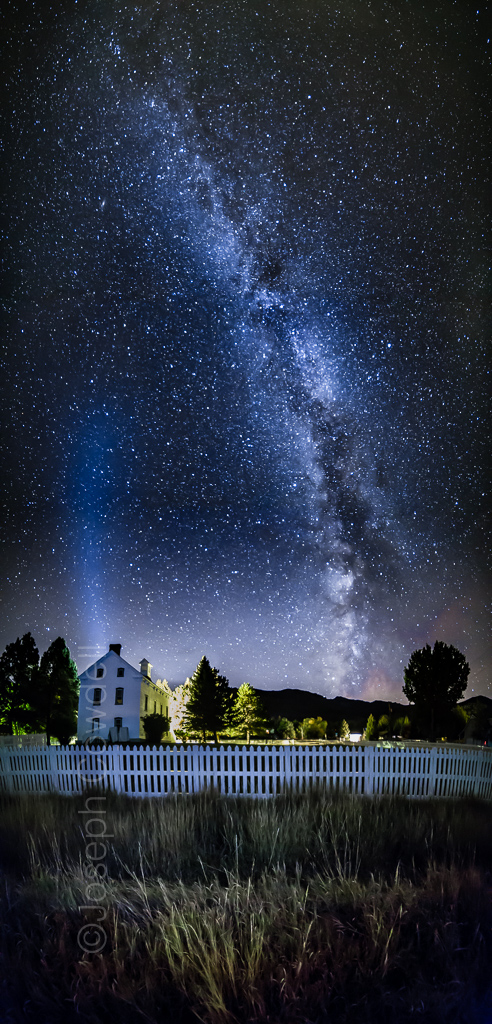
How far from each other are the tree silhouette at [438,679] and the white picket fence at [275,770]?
38118mm

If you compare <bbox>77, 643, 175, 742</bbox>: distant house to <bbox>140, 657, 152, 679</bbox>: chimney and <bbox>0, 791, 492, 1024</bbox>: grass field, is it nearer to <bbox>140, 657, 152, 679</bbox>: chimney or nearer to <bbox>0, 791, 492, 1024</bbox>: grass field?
<bbox>140, 657, 152, 679</bbox>: chimney

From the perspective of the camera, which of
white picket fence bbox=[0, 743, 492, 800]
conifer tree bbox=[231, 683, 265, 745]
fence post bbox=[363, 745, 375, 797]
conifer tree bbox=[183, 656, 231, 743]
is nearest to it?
white picket fence bbox=[0, 743, 492, 800]

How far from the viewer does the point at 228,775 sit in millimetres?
13180

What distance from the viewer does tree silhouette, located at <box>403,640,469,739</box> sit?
5034cm

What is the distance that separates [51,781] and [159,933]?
10.9 metres

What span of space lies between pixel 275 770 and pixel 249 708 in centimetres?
4422

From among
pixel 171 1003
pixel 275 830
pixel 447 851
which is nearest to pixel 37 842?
pixel 275 830

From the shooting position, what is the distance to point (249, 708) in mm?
55656

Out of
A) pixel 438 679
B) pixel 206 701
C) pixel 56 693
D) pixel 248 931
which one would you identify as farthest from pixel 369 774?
pixel 438 679

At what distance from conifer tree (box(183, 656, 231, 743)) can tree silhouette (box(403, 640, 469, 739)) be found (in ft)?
54.4

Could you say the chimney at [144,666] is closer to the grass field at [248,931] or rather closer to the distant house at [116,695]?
the distant house at [116,695]

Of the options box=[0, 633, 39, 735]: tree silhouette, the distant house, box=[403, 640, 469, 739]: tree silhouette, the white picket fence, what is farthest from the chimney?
the white picket fence

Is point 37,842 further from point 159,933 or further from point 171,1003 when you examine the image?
point 171,1003

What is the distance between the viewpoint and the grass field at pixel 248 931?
399cm
